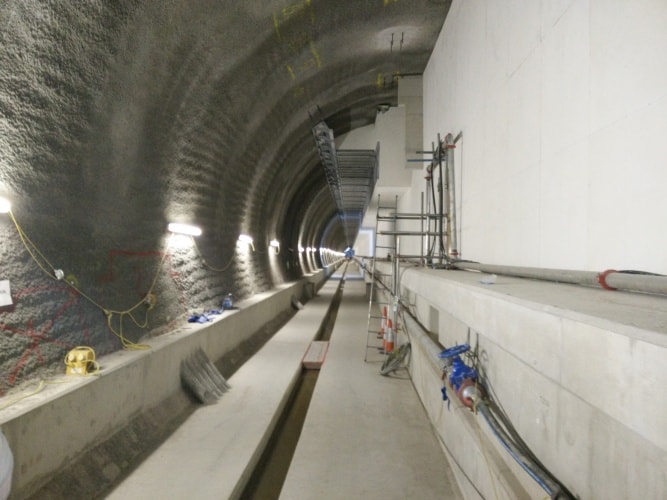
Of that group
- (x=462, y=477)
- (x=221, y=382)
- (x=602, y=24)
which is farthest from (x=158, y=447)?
(x=602, y=24)

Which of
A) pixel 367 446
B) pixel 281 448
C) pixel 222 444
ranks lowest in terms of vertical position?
pixel 281 448

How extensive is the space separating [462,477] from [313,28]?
644cm

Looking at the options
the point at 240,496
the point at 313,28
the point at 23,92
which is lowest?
the point at 240,496

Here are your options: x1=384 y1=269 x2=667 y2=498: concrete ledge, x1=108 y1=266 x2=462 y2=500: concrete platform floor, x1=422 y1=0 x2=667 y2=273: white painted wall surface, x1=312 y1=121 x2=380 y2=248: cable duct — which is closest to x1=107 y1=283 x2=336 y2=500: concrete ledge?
x1=108 y1=266 x2=462 y2=500: concrete platform floor

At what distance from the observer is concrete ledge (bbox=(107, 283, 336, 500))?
370cm

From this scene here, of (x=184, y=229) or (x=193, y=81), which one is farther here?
(x=184, y=229)

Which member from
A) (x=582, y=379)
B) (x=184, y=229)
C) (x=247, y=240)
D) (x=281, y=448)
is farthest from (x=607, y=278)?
(x=247, y=240)

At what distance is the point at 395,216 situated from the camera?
7.16 m

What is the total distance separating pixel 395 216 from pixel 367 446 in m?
3.71

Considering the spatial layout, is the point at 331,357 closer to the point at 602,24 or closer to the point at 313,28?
the point at 313,28

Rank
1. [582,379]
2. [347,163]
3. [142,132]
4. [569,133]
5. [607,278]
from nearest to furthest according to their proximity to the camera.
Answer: [582,379] → [607,278] → [569,133] → [142,132] → [347,163]

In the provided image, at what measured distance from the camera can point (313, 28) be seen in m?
6.79

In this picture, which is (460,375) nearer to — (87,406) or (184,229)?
(87,406)

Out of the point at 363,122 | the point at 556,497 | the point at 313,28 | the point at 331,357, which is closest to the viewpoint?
the point at 556,497
